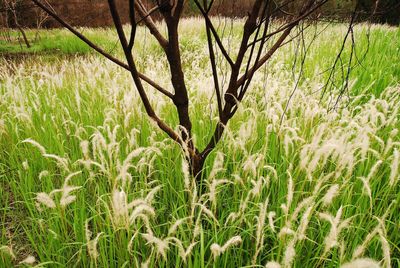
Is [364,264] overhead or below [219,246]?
overhead

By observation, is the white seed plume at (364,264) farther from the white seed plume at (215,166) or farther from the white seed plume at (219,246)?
the white seed plume at (215,166)

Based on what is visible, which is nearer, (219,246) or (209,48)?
(219,246)

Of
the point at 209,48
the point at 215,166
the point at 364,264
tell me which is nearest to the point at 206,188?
the point at 215,166

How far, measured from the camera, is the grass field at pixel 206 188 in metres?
1.28

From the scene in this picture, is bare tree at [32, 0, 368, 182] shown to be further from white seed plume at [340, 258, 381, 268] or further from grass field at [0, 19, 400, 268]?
white seed plume at [340, 258, 381, 268]

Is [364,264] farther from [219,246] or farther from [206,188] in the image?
[206,188]

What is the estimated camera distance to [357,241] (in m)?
1.51

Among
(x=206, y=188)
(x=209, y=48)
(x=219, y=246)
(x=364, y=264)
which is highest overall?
(x=209, y=48)

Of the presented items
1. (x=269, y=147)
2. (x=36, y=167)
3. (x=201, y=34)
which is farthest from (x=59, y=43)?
(x=269, y=147)

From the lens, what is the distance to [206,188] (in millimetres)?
1841

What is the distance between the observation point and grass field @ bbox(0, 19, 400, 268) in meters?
1.28

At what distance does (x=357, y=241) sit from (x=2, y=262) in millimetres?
1596

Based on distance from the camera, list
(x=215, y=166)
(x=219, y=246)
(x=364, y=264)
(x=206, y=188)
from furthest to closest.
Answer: (x=206, y=188), (x=215, y=166), (x=219, y=246), (x=364, y=264)

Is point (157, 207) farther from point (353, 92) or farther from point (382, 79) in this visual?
point (382, 79)
